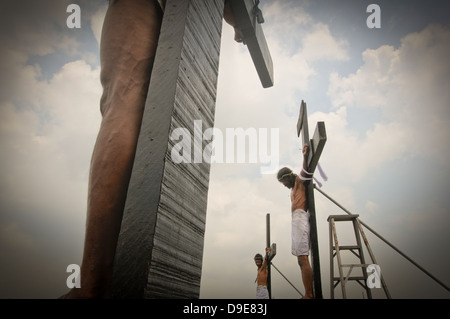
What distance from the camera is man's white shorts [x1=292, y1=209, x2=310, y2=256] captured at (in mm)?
3074

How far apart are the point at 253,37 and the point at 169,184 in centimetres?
205

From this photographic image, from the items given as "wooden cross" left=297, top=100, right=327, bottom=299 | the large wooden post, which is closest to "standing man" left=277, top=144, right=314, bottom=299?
"wooden cross" left=297, top=100, right=327, bottom=299

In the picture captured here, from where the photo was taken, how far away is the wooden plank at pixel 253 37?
84.9 inches

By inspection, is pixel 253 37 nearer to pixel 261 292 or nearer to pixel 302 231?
pixel 302 231

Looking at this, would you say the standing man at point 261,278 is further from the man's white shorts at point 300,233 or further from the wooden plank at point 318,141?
the wooden plank at point 318,141

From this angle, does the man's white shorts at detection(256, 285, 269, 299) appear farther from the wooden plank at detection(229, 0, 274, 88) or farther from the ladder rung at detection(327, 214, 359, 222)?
the wooden plank at detection(229, 0, 274, 88)

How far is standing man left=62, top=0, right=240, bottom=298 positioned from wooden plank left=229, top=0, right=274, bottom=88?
108 cm

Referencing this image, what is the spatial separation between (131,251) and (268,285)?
8729mm

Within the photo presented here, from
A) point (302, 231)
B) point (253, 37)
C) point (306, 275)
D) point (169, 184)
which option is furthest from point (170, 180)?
point (306, 275)

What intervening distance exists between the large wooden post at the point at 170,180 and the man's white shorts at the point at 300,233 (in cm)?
232

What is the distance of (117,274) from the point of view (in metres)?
0.70

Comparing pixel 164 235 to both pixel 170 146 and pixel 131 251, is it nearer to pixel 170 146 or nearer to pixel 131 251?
pixel 131 251

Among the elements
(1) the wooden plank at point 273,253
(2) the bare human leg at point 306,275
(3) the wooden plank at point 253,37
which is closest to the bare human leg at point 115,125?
(3) the wooden plank at point 253,37
